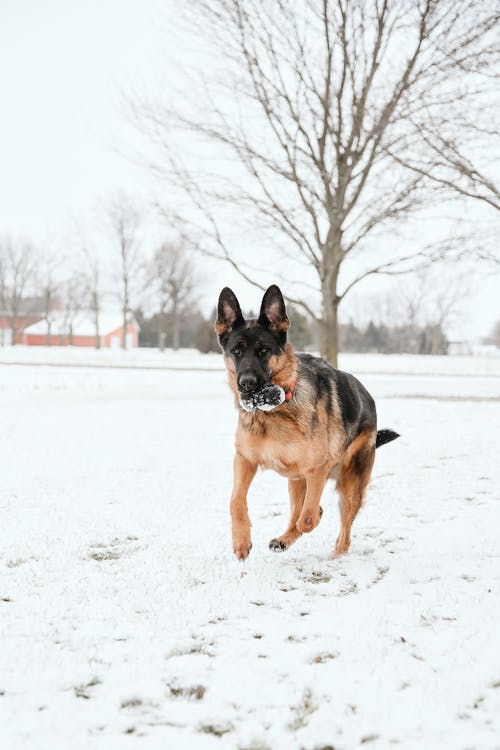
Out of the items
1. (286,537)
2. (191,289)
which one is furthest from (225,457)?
(191,289)

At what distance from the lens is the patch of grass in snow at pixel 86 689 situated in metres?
2.56

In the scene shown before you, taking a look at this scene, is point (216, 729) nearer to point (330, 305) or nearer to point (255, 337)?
point (255, 337)

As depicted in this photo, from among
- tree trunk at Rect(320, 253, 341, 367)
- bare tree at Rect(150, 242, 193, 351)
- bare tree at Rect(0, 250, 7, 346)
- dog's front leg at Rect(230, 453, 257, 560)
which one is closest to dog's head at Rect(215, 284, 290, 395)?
dog's front leg at Rect(230, 453, 257, 560)

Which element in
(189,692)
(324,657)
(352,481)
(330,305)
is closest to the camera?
(189,692)

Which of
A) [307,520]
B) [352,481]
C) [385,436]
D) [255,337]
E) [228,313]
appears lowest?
[307,520]

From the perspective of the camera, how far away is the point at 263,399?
13.8 feet

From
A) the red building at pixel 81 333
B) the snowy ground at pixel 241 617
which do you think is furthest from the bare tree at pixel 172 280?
the snowy ground at pixel 241 617

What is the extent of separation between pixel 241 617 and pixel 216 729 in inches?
43.3

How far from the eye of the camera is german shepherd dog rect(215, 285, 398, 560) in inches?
169

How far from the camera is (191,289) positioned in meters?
69.5

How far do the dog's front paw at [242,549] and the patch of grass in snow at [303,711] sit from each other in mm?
1719

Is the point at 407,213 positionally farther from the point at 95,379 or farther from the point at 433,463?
the point at 95,379

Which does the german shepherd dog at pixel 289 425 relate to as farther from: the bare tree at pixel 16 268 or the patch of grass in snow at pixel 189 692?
the bare tree at pixel 16 268

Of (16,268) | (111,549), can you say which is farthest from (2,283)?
(111,549)
